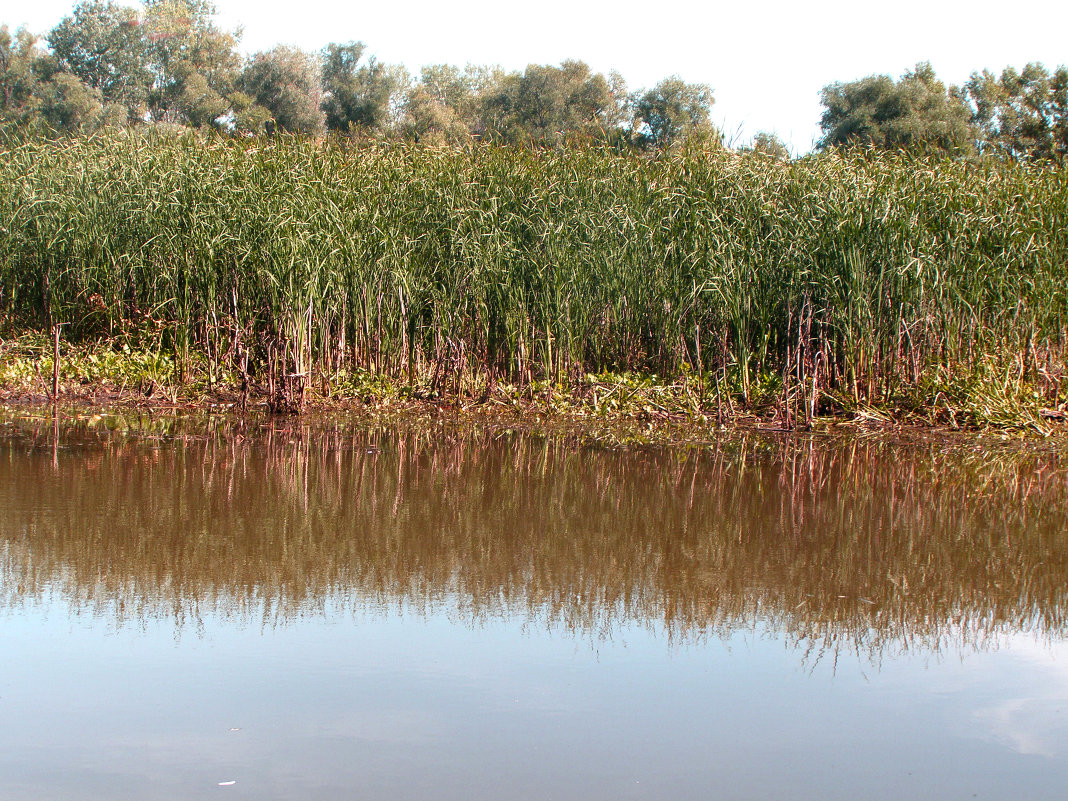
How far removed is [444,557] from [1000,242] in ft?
19.3

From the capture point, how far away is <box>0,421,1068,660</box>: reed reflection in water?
12.4ft

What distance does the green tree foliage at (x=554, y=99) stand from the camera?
46.3 m

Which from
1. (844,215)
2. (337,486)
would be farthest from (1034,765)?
(844,215)

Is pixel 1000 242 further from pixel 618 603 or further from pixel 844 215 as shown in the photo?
pixel 618 603

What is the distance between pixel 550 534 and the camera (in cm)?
487

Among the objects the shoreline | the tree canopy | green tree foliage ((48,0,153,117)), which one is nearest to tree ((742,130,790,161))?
the shoreline

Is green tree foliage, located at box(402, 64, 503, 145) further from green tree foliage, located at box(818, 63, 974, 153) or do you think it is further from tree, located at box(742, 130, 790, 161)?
green tree foliage, located at box(818, 63, 974, 153)

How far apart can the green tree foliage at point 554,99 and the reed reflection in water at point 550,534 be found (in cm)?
3981

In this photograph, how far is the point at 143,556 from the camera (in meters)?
4.25

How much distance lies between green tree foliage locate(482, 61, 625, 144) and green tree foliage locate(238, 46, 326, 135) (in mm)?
7693

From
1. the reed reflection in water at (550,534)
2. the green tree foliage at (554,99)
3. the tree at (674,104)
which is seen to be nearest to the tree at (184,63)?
the green tree foliage at (554,99)

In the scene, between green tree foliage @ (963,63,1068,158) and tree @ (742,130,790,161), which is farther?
green tree foliage @ (963,63,1068,158)

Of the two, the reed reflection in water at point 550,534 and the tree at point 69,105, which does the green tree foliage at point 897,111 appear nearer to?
the tree at point 69,105

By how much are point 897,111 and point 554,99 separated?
55.0 feet
